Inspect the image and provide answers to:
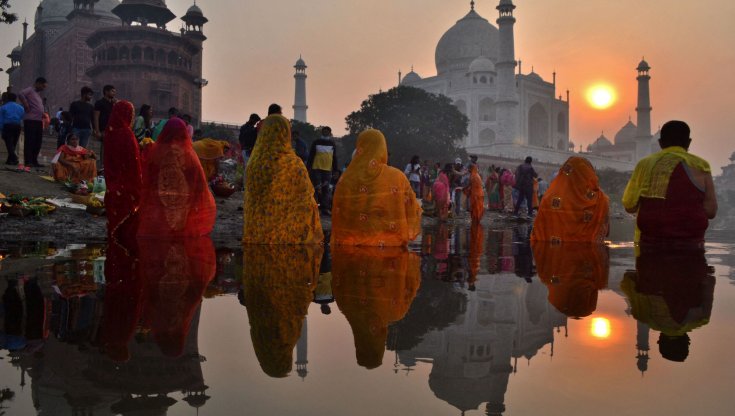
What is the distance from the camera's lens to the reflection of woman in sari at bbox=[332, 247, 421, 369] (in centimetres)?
205

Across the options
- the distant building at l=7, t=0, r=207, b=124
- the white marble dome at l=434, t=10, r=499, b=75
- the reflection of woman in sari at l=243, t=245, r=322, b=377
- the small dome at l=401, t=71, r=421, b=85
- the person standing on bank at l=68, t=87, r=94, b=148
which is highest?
the white marble dome at l=434, t=10, r=499, b=75

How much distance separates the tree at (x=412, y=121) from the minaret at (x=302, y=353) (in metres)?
30.5

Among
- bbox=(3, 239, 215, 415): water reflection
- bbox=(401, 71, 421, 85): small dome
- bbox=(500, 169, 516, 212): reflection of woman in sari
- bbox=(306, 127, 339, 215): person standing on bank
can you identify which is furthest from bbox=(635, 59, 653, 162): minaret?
bbox=(3, 239, 215, 415): water reflection

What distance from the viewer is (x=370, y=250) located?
5023mm

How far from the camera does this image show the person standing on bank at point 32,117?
9306 mm

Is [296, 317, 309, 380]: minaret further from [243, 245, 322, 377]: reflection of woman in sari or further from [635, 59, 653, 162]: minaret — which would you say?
[635, 59, 653, 162]: minaret

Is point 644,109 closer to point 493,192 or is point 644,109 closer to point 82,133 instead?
point 493,192

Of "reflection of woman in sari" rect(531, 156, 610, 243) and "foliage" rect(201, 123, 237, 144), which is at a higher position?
"foliage" rect(201, 123, 237, 144)

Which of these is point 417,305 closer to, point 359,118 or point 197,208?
point 197,208

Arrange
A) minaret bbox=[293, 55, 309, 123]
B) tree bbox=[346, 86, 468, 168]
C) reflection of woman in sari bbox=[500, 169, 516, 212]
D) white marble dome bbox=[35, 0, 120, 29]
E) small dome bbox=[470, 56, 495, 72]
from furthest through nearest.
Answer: minaret bbox=[293, 55, 309, 123]
small dome bbox=[470, 56, 495, 72]
white marble dome bbox=[35, 0, 120, 29]
tree bbox=[346, 86, 468, 168]
reflection of woman in sari bbox=[500, 169, 516, 212]

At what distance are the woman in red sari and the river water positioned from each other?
1.71 metres

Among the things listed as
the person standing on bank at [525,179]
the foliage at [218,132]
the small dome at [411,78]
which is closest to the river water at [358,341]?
the person standing on bank at [525,179]

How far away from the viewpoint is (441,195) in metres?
11.9

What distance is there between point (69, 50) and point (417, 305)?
3787cm
